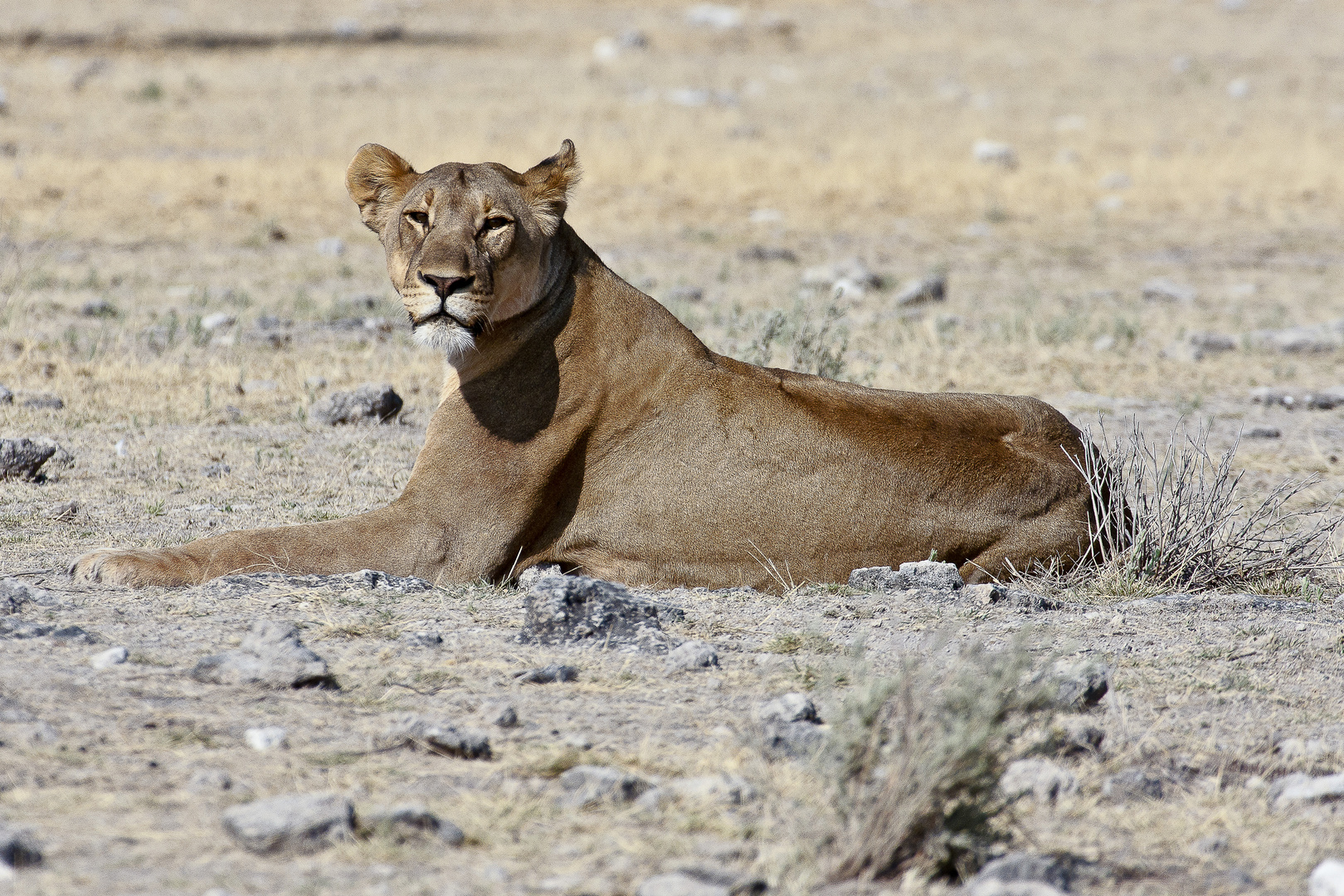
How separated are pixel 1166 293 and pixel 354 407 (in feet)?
27.3

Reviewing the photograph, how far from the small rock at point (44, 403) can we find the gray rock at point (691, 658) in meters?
4.96

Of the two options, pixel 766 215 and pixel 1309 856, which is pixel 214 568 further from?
pixel 766 215

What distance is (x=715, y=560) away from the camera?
216 inches

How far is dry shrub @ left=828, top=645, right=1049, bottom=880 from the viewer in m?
3.19

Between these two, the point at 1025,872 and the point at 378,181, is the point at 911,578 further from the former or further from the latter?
the point at 378,181

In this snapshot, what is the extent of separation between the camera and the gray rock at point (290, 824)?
123 inches

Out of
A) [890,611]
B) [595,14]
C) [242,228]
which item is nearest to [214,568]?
[890,611]

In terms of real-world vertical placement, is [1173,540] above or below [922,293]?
below

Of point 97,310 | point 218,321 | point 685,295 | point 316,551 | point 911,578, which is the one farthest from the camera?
point 685,295

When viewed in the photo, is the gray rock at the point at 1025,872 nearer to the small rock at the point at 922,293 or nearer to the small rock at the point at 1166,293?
the small rock at the point at 922,293

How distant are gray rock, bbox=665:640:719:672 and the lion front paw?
177 cm

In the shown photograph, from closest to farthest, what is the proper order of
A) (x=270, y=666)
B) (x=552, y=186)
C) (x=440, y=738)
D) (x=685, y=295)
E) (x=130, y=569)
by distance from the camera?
1. (x=440, y=738)
2. (x=270, y=666)
3. (x=130, y=569)
4. (x=552, y=186)
5. (x=685, y=295)

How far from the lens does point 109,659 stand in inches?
162

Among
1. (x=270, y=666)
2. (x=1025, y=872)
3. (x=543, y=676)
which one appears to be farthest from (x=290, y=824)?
(x=1025, y=872)
